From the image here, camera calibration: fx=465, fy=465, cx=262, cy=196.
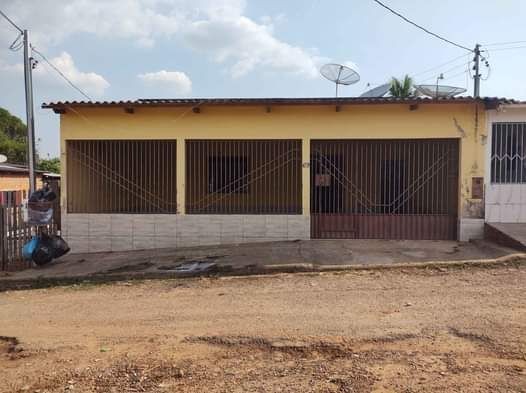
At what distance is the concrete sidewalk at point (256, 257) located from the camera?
314 inches

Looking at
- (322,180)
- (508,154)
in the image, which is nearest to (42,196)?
(322,180)

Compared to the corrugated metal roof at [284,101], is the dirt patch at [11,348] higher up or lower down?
lower down

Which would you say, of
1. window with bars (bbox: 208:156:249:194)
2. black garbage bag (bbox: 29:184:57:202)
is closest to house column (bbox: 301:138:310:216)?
window with bars (bbox: 208:156:249:194)

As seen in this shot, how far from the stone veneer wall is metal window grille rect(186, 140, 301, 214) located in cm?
47

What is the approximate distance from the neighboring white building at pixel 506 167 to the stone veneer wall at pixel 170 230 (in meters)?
4.02

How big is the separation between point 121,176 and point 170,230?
2.18 metres

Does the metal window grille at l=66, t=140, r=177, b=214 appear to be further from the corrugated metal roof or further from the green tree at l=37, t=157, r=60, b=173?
the green tree at l=37, t=157, r=60, b=173

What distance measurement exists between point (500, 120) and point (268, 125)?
494 cm

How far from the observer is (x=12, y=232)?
362 inches

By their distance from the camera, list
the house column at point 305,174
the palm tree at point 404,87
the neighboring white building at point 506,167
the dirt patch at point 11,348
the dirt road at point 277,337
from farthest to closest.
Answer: the palm tree at point 404,87
the house column at point 305,174
the neighboring white building at point 506,167
the dirt patch at point 11,348
the dirt road at point 277,337

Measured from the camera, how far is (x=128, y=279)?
7.67m

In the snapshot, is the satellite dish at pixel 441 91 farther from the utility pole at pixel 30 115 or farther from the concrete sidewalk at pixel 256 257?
the utility pole at pixel 30 115

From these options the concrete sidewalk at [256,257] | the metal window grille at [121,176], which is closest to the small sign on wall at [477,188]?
the concrete sidewalk at [256,257]

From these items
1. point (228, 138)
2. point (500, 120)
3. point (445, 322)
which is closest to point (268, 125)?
point (228, 138)
